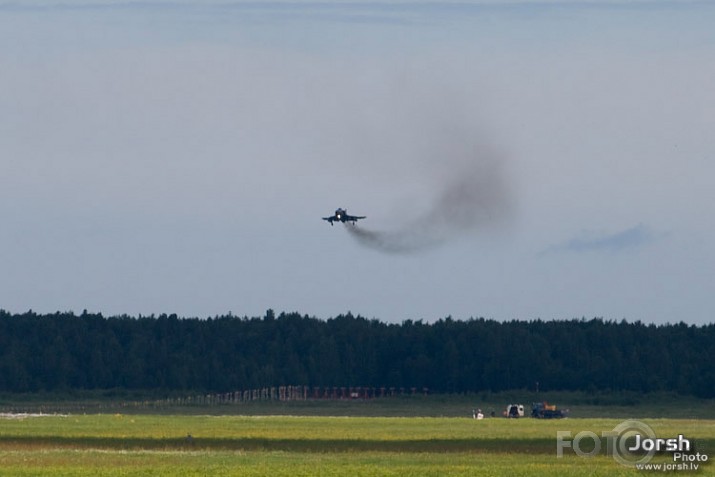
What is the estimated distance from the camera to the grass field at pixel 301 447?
77.4 m

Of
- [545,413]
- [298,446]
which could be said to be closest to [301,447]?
[298,446]

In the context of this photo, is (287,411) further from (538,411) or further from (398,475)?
(398,475)

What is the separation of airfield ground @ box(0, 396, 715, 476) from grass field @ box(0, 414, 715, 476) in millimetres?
60

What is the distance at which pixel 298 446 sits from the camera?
98.9 m

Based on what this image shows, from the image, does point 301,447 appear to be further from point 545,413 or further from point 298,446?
point 545,413

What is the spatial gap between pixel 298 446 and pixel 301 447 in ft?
3.56

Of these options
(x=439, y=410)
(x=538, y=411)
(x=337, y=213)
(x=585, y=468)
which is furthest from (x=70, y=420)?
(x=585, y=468)

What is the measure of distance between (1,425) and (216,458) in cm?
4698

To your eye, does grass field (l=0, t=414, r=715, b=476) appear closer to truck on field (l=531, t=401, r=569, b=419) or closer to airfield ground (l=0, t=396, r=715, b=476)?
airfield ground (l=0, t=396, r=715, b=476)

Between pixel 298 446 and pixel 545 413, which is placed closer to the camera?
pixel 298 446

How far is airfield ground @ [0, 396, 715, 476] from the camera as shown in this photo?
255 ft

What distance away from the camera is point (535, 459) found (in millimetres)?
86500

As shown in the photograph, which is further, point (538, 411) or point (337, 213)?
point (538, 411)

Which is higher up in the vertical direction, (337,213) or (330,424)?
(337,213)
